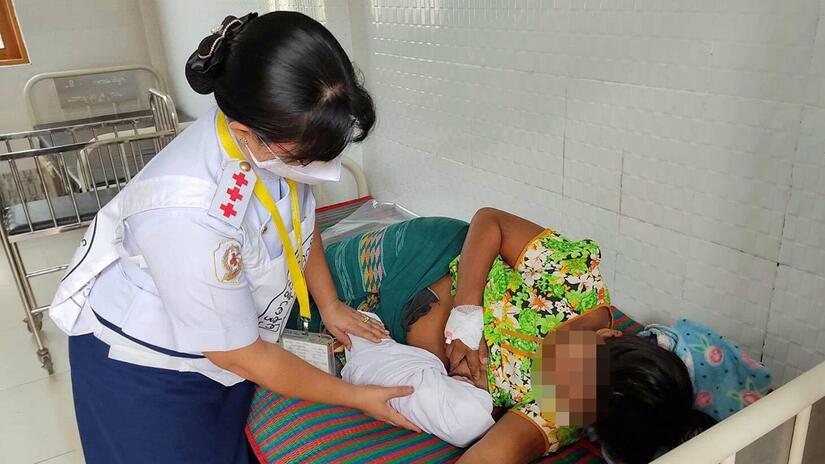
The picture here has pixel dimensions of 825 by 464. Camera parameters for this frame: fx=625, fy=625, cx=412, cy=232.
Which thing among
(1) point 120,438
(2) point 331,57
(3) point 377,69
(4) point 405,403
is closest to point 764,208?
(4) point 405,403

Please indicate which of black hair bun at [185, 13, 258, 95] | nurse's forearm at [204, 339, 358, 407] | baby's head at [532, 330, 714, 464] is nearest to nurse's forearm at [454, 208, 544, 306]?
baby's head at [532, 330, 714, 464]

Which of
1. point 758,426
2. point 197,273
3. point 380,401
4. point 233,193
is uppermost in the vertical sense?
point 233,193

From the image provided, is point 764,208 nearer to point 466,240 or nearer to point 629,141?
point 629,141

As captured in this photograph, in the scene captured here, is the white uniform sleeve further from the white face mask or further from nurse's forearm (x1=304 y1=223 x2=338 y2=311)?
nurse's forearm (x1=304 y1=223 x2=338 y2=311)

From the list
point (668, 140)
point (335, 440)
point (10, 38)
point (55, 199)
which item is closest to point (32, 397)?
point (55, 199)

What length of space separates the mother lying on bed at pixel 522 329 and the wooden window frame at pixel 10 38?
4.34 metres

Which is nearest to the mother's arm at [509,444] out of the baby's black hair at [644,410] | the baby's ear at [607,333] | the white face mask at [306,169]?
the baby's black hair at [644,410]

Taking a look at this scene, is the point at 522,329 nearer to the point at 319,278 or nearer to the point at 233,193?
the point at 319,278

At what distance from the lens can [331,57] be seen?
1.13m

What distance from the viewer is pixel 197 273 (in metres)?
1.21

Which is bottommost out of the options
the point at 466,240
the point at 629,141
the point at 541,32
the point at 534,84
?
the point at 466,240

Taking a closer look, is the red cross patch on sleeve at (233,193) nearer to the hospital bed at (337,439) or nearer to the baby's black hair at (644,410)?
the hospital bed at (337,439)

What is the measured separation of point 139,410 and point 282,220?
0.59m

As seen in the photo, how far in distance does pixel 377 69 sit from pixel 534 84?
1186 mm
